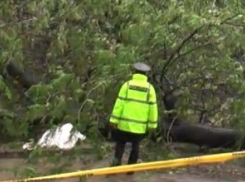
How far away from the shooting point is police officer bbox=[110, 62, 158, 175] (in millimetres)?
8750

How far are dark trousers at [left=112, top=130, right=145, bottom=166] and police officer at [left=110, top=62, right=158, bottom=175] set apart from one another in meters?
0.10

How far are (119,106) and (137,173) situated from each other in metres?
1.05

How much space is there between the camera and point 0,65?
938 centimetres

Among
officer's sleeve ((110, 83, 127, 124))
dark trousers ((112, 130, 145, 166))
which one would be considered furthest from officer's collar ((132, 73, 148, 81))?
dark trousers ((112, 130, 145, 166))

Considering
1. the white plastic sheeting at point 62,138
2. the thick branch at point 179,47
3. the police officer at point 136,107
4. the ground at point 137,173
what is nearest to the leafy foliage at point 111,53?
the thick branch at point 179,47

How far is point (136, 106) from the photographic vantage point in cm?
883

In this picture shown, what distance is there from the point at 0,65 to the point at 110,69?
1.51 metres

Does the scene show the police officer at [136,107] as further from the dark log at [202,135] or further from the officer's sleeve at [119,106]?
the dark log at [202,135]

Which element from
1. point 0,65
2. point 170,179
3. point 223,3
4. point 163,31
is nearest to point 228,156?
point 170,179

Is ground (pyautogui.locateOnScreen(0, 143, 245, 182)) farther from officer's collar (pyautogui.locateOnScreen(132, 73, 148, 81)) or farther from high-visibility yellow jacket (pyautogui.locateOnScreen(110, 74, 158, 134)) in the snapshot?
officer's collar (pyautogui.locateOnScreen(132, 73, 148, 81))

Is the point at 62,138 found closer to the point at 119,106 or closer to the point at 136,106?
the point at 119,106

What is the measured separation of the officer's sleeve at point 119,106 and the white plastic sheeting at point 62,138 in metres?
0.51

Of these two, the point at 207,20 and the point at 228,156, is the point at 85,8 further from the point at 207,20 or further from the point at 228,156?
the point at 228,156

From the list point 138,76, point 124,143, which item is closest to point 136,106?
point 138,76
